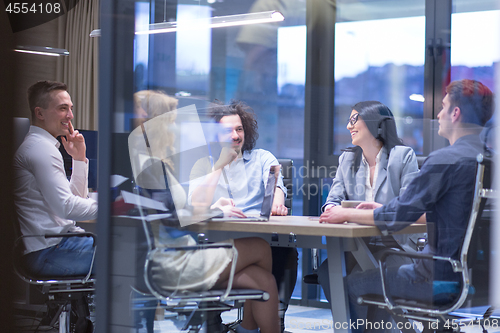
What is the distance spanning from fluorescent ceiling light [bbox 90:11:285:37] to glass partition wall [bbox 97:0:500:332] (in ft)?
0.07

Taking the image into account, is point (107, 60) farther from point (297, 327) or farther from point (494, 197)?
point (297, 327)

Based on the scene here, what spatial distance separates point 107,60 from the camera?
5.83 feet

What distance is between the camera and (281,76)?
4324 mm

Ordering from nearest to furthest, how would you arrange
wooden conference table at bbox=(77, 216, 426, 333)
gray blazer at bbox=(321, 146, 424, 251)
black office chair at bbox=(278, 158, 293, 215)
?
wooden conference table at bbox=(77, 216, 426, 333), gray blazer at bbox=(321, 146, 424, 251), black office chair at bbox=(278, 158, 293, 215)

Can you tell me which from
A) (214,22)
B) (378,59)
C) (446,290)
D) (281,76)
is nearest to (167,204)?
(446,290)

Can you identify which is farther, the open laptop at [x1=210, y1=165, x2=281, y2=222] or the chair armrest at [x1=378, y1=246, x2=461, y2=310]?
the open laptop at [x1=210, y1=165, x2=281, y2=222]

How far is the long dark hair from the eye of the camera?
2816mm

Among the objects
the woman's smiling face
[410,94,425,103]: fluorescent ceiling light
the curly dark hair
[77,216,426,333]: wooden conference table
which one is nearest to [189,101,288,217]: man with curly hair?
the curly dark hair

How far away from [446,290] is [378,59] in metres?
2.61

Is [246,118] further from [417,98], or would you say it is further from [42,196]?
[42,196]

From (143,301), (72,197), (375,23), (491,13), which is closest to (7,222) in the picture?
(72,197)

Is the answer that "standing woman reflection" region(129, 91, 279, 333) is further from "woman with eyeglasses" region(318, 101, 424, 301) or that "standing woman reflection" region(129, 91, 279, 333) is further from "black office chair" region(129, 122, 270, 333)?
"woman with eyeglasses" region(318, 101, 424, 301)

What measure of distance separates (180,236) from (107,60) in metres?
0.73

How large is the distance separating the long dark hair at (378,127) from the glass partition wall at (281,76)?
103 mm
